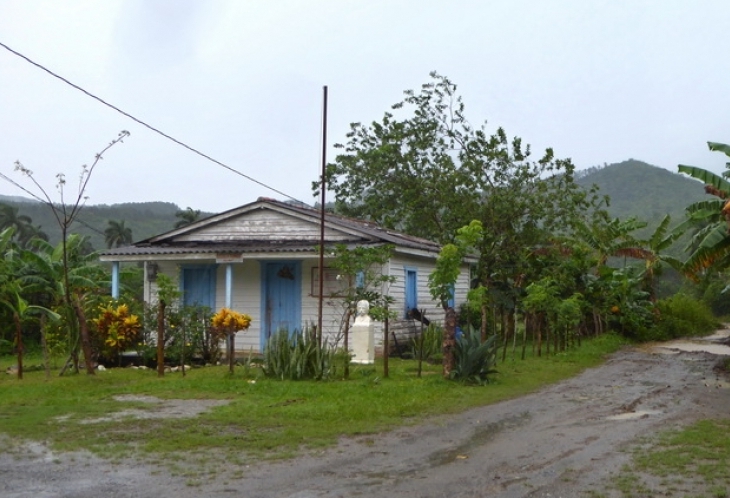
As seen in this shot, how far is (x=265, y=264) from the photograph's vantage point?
19781 millimetres

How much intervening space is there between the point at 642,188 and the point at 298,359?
91.4m

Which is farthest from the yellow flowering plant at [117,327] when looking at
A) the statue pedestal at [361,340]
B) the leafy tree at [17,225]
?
the leafy tree at [17,225]

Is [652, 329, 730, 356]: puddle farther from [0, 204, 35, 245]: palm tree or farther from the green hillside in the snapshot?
[0, 204, 35, 245]: palm tree

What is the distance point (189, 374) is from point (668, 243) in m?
18.5

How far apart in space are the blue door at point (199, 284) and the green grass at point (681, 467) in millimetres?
13187

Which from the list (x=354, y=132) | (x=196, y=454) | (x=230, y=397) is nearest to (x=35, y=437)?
(x=196, y=454)

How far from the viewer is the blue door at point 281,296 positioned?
64.0 feet

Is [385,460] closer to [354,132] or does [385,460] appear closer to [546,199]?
[546,199]

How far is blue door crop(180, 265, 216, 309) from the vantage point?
20.2 meters

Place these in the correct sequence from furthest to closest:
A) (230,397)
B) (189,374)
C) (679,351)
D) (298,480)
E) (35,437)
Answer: (679,351) < (189,374) < (230,397) < (35,437) < (298,480)

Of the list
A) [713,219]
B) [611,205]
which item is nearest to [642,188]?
[611,205]

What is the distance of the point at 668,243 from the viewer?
27875mm

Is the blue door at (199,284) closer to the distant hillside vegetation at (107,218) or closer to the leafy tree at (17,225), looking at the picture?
the leafy tree at (17,225)

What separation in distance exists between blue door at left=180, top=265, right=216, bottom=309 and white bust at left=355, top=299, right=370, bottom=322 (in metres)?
5.00
